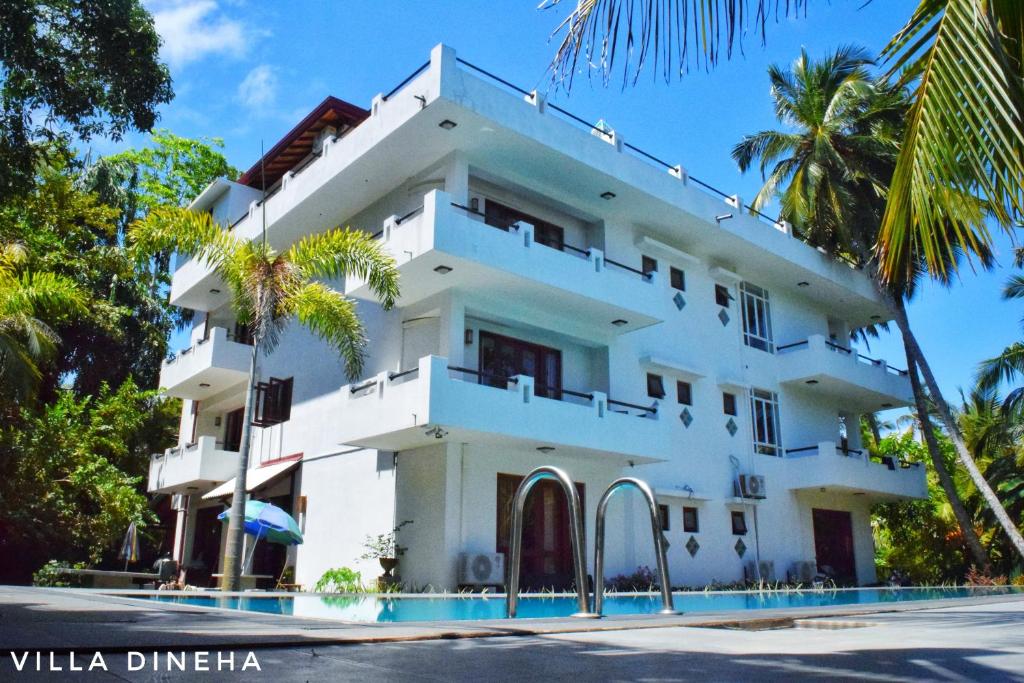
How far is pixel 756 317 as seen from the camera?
21953 mm

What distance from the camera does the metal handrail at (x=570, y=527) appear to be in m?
5.42

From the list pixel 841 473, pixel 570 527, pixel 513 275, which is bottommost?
pixel 570 527

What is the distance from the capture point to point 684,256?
19703 mm

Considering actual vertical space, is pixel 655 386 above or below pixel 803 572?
above

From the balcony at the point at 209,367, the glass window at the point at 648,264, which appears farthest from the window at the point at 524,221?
the balcony at the point at 209,367

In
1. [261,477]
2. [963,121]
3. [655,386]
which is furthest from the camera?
[655,386]

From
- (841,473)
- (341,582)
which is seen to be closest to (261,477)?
(341,582)

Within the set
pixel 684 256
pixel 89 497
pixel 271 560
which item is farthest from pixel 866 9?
pixel 89 497

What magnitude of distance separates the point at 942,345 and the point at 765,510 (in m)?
8.77

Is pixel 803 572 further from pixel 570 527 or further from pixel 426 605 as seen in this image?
pixel 570 527

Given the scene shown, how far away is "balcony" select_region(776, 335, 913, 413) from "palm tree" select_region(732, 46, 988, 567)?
2.94 feet

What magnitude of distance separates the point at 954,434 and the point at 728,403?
5.94 metres

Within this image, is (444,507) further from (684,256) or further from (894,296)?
(894,296)

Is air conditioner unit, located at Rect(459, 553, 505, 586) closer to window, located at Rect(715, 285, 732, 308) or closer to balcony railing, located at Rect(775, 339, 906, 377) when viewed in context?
window, located at Rect(715, 285, 732, 308)
